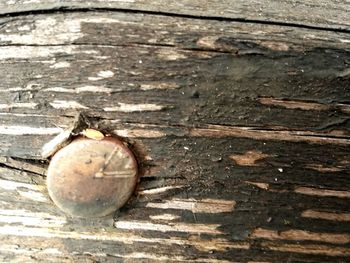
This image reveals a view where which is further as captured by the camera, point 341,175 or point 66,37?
point 341,175

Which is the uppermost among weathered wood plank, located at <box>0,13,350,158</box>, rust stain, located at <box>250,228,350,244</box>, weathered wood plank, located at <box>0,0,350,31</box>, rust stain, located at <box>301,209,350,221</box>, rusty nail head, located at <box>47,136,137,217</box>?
weathered wood plank, located at <box>0,0,350,31</box>

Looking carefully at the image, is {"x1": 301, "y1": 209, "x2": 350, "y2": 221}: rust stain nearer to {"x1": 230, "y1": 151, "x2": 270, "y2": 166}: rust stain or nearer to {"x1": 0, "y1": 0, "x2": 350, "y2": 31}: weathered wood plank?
{"x1": 230, "y1": 151, "x2": 270, "y2": 166}: rust stain

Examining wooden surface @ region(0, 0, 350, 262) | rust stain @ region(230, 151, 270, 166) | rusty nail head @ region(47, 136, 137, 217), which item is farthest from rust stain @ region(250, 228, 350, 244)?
rusty nail head @ region(47, 136, 137, 217)

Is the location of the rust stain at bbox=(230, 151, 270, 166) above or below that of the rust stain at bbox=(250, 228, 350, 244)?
above

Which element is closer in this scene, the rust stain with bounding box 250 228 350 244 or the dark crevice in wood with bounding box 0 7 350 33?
the dark crevice in wood with bounding box 0 7 350 33

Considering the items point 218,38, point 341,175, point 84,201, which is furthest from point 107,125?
point 341,175

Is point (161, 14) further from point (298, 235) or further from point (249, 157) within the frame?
point (298, 235)

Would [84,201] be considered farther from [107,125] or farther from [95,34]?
[95,34]

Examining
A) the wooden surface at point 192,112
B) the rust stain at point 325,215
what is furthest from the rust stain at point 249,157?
the rust stain at point 325,215
